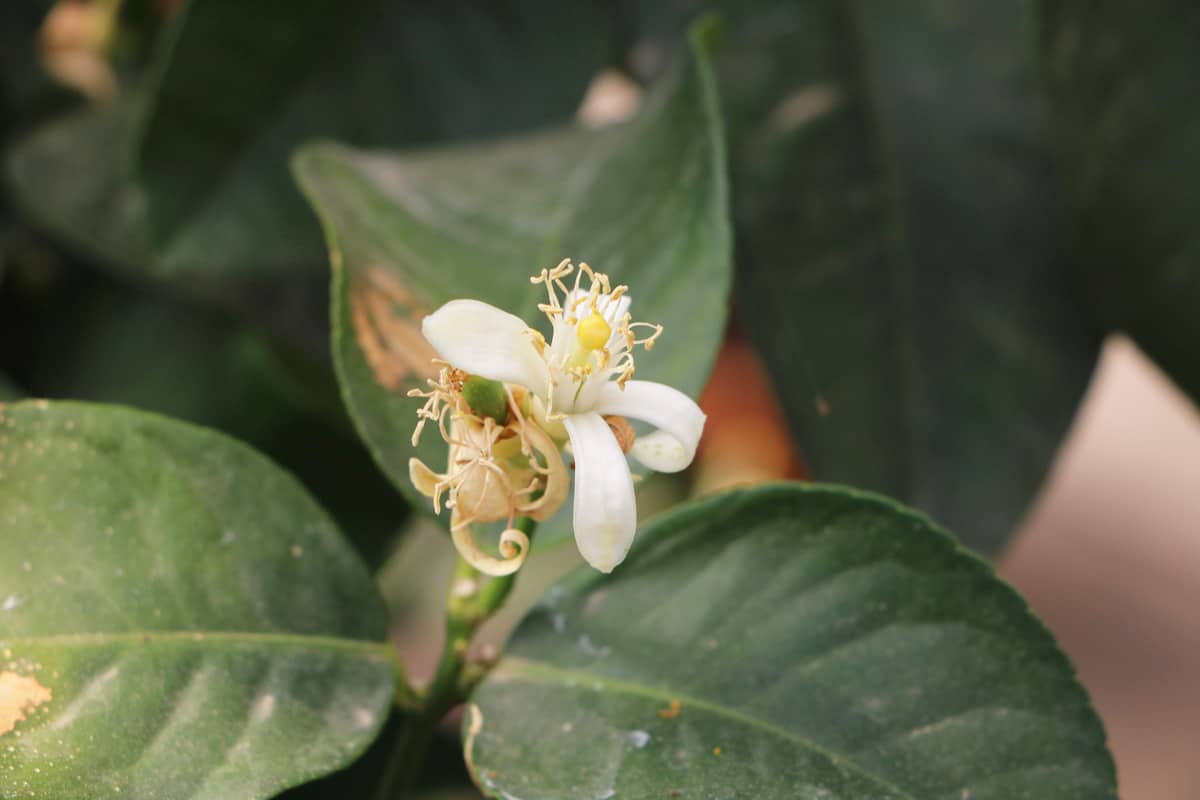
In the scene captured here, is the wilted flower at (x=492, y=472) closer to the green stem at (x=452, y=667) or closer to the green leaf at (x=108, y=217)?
the green stem at (x=452, y=667)

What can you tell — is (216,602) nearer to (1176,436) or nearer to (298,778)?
(298,778)

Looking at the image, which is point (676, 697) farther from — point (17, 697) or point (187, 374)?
point (187, 374)

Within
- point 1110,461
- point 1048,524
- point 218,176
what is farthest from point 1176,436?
point 218,176

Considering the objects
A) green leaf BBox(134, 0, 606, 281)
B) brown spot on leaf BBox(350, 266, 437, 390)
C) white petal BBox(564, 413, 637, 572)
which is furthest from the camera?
green leaf BBox(134, 0, 606, 281)

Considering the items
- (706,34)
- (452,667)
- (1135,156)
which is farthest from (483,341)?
(1135,156)

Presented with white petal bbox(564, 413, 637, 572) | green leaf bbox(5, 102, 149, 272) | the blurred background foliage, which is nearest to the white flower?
white petal bbox(564, 413, 637, 572)

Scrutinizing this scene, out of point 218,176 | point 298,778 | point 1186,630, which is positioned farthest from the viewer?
point 1186,630

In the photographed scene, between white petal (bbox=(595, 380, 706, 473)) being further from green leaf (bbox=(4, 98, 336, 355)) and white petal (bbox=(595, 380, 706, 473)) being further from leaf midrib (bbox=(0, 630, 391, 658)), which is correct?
green leaf (bbox=(4, 98, 336, 355))
